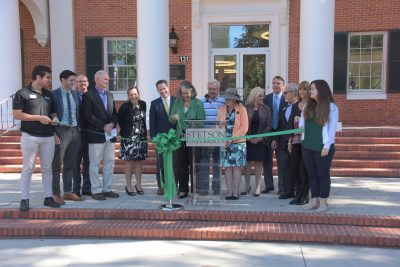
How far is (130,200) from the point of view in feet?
23.2

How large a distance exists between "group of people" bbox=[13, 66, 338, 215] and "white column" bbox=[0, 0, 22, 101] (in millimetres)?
5130

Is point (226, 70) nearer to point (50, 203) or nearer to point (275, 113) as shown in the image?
point (275, 113)

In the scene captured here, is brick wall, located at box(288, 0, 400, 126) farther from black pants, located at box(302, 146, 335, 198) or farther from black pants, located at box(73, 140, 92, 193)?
black pants, located at box(73, 140, 92, 193)

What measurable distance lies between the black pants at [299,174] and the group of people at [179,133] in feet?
0.05

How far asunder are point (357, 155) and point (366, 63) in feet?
17.8

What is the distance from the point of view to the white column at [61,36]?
1403cm

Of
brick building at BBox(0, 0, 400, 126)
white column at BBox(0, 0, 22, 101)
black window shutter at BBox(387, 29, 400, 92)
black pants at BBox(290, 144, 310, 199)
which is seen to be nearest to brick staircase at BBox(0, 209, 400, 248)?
black pants at BBox(290, 144, 310, 199)

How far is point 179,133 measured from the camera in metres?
6.91

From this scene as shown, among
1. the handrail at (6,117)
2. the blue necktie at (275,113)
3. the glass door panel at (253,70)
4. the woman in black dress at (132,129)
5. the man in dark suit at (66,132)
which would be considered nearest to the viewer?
the man in dark suit at (66,132)

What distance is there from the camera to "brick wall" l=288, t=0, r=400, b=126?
13117mm

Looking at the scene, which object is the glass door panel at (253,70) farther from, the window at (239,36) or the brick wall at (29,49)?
the brick wall at (29,49)

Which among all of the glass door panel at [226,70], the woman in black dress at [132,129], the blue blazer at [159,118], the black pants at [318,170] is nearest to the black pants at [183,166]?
the blue blazer at [159,118]

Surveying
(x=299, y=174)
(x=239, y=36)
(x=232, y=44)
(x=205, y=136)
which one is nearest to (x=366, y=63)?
(x=239, y=36)

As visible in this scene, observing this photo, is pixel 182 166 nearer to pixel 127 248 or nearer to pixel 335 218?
pixel 127 248
